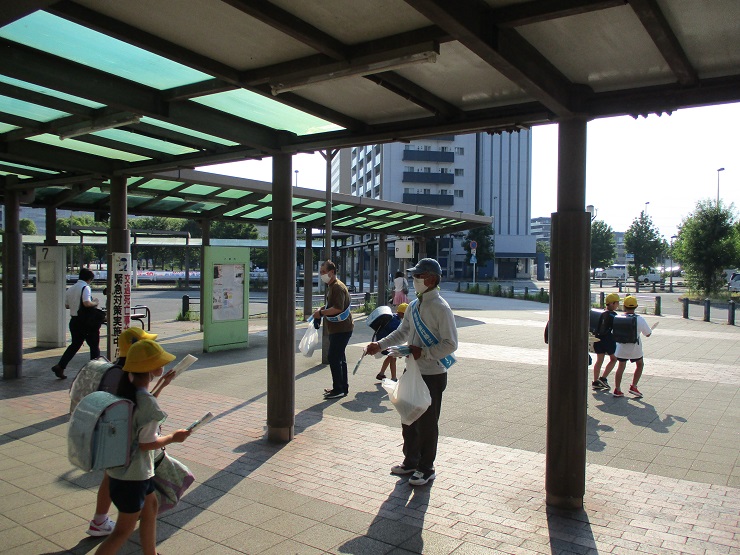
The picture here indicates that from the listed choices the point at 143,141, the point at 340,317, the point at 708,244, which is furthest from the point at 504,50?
the point at 708,244

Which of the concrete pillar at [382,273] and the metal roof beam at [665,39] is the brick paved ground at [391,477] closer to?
the metal roof beam at [665,39]

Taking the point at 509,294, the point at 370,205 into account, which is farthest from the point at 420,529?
the point at 509,294

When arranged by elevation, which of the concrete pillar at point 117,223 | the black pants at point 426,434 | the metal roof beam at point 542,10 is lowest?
the black pants at point 426,434

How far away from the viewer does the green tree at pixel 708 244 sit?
3184 cm

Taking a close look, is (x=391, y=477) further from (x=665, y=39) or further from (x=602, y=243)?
(x=602, y=243)

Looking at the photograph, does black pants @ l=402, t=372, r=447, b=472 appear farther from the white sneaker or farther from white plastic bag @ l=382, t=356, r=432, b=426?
the white sneaker

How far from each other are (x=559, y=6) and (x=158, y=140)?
15.2 feet

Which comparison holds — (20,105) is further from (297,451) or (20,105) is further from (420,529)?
(420,529)

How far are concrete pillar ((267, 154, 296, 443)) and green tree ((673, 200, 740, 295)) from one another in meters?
31.6

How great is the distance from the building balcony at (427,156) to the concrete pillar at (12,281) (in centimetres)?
6897

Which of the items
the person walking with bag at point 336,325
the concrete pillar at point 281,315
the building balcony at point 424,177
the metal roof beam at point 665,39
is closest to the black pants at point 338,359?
the person walking with bag at point 336,325

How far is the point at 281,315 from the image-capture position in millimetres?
6277

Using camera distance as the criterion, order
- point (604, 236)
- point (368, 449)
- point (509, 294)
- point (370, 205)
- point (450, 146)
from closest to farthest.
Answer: point (368, 449) < point (370, 205) < point (509, 294) < point (604, 236) < point (450, 146)

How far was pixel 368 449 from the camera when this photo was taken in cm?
599
